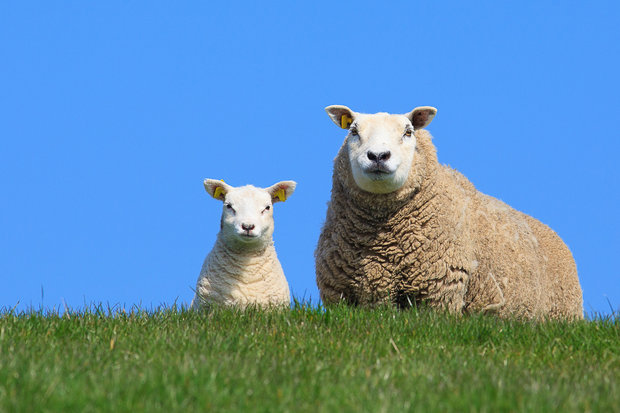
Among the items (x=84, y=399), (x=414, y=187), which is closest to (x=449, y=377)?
(x=84, y=399)

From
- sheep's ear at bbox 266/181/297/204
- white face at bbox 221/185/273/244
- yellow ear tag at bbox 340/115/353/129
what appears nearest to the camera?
white face at bbox 221/185/273/244

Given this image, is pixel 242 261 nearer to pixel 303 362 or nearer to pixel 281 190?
pixel 281 190

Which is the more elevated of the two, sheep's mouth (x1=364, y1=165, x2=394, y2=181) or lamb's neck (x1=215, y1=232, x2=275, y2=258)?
sheep's mouth (x1=364, y1=165, x2=394, y2=181)

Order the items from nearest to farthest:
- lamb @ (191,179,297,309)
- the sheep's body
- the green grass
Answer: the green grass < lamb @ (191,179,297,309) < the sheep's body

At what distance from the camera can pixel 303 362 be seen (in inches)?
199

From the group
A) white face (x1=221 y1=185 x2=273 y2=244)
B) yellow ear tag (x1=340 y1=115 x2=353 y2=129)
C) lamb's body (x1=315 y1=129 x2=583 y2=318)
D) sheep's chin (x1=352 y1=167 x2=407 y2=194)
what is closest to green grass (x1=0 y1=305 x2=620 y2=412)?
lamb's body (x1=315 y1=129 x2=583 y2=318)

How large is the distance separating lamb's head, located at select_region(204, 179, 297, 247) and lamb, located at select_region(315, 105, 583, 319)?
73 cm

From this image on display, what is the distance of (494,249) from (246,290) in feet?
9.57

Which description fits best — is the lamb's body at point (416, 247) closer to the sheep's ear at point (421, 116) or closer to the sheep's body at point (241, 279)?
the sheep's ear at point (421, 116)

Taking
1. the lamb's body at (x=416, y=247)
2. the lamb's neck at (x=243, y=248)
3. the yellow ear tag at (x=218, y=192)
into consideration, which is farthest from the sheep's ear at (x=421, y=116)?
the yellow ear tag at (x=218, y=192)

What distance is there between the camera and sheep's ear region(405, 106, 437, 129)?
8.26 m

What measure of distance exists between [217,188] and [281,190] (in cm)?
68

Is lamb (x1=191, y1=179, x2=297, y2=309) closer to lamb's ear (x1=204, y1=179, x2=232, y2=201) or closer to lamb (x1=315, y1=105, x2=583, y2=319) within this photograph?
lamb's ear (x1=204, y1=179, x2=232, y2=201)

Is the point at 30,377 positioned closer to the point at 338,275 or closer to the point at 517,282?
the point at 338,275
